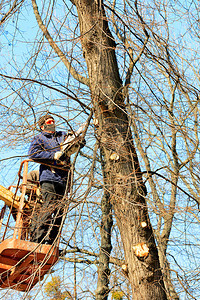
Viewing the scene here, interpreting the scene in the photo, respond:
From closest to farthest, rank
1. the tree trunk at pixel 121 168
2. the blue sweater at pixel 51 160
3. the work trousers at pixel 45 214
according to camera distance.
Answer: the tree trunk at pixel 121 168, the work trousers at pixel 45 214, the blue sweater at pixel 51 160

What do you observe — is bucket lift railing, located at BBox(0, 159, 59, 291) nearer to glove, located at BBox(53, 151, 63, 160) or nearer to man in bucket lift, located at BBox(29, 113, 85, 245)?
man in bucket lift, located at BBox(29, 113, 85, 245)

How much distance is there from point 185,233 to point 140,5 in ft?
10.7

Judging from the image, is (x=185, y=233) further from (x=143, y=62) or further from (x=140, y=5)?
(x=140, y=5)

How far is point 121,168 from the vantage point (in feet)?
14.4

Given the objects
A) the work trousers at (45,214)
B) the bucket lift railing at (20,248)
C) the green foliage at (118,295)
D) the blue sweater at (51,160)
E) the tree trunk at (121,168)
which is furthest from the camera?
the green foliage at (118,295)

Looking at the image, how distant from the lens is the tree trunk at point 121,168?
4000 mm

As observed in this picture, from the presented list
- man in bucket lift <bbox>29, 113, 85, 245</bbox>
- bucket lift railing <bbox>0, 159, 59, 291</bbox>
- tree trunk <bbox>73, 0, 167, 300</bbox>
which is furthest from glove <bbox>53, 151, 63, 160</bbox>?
tree trunk <bbox>73, 0, 167, 300</bbox>

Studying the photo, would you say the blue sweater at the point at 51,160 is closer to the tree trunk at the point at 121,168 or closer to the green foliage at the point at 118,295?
the tree trunk at the point at 121,168

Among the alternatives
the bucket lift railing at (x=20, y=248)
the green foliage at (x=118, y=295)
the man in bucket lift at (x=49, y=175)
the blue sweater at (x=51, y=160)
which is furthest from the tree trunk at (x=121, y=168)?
the green foliage at (x=118, y=295)

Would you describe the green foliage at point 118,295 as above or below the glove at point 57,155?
below

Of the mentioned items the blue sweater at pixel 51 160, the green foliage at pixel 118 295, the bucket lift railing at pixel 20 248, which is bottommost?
the green foliage at pixel 118 295

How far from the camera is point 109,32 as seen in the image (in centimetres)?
511

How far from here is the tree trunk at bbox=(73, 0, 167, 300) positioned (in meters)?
4.00

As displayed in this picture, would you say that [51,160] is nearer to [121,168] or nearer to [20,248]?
[121,168]
